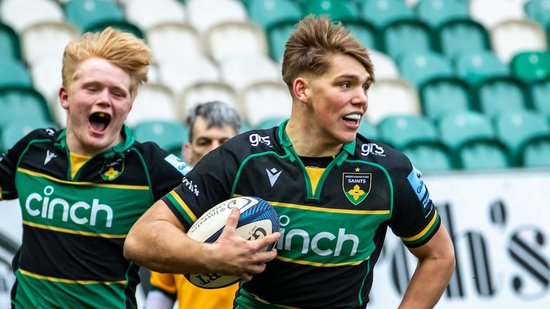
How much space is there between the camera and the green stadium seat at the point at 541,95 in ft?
35.4

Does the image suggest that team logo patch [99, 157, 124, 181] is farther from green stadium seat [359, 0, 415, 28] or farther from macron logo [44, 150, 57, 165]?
green stadium seat [359, 0, 415, 28]

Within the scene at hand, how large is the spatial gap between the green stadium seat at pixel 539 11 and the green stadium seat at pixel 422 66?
1.90 m

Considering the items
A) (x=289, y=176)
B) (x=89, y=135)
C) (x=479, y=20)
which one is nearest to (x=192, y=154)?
(x=89, y=135)

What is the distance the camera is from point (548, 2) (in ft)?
41.6

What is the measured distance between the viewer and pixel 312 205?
383cm

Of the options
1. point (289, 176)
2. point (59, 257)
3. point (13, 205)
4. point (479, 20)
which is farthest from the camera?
point (479, 20)

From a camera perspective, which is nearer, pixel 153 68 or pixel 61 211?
pixel 61 211

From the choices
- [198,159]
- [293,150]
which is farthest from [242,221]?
[198,159]

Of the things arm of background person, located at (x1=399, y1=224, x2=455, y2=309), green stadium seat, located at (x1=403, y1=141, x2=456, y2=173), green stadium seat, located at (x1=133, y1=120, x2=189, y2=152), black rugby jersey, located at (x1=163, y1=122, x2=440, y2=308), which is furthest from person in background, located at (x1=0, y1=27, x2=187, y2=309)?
green stadium seat, located at (x1=403, y1=141, x2=456, y2=173)

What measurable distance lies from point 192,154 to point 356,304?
208 cm

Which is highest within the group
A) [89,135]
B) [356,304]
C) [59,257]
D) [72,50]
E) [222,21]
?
[222,21]

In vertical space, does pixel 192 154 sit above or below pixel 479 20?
below

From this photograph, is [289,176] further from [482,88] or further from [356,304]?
[482,88]

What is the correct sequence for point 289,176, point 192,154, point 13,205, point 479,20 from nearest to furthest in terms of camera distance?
point 289,176 → point 192,154 → point 13,205 → point 479,20
